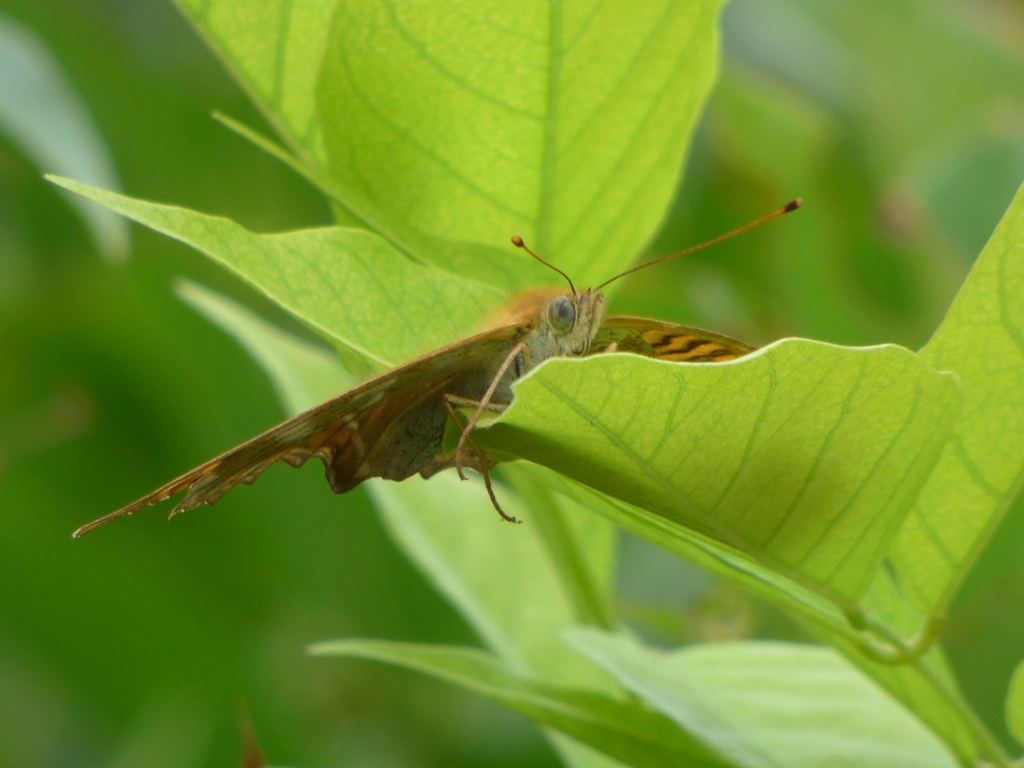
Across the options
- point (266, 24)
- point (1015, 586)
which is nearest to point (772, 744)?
point (266, 24)

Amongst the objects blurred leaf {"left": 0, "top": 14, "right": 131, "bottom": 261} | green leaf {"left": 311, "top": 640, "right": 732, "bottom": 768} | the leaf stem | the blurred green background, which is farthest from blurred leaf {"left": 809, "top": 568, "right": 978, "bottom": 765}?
blurred leaf {"left": 0, "top": 14, "right": 131, "bottom": 261}

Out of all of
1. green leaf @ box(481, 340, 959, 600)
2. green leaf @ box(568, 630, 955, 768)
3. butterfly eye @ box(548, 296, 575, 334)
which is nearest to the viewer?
green leaf @ box(481, 340, 959, 600)

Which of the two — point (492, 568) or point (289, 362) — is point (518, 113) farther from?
point (492, 568)

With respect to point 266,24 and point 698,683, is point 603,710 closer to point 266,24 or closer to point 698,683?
point 698,683

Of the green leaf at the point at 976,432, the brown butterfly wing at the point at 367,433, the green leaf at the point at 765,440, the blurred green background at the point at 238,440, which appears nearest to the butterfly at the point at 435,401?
the brown butterfly wing at the point at 367,433

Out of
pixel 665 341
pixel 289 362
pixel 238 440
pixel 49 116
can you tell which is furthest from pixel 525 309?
pixel 238 440

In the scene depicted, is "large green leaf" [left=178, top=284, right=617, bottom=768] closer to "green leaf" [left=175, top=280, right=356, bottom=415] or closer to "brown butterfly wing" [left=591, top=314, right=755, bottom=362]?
"green leaf" [left=175, top=280, right=356, bottom=415]
